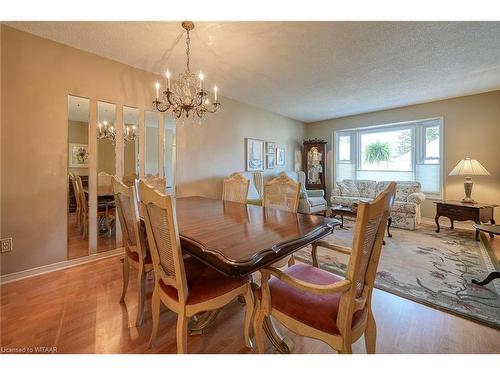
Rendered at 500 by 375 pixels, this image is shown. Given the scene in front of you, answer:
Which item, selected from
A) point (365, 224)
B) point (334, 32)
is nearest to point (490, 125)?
point (334, 32)

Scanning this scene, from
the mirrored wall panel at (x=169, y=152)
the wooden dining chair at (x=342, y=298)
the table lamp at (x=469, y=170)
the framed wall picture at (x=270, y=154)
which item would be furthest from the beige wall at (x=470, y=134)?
the mirrored wall panel at (x=169, y=152)

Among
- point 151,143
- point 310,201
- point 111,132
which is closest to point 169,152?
point 151,143

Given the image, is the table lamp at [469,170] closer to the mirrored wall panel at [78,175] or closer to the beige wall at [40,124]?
the beige wall at [40,124]

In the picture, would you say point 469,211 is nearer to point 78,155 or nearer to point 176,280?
point 176,280

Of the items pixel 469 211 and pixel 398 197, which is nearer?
pixel 469 211

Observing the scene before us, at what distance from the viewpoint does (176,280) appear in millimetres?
1153

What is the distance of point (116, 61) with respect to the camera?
2832 mm

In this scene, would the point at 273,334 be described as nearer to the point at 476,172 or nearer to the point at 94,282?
the point at 94,282

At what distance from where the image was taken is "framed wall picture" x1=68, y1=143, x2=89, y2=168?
8.33 ft

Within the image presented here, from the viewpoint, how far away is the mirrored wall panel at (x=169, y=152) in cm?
336

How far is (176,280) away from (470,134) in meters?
5.53

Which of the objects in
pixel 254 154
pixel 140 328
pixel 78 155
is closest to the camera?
pixel 140 328

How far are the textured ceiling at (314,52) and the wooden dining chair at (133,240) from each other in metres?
1.69

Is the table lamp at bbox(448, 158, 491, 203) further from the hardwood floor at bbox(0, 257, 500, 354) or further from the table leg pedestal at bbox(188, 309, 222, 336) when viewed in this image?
the table leg pedestal at bbox(188, 309, 222, 336)
